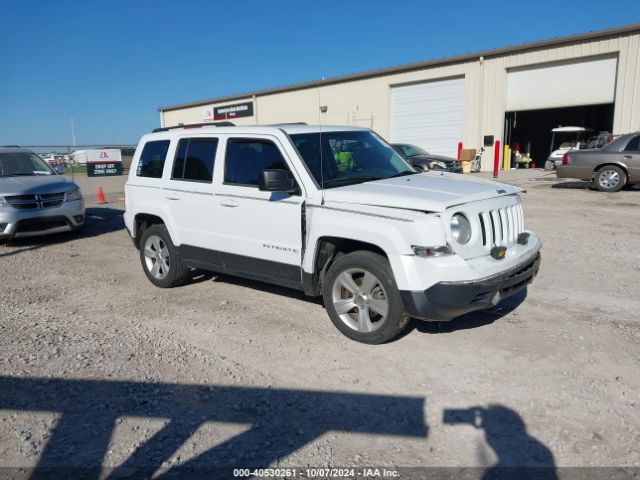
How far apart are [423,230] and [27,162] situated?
9.76m

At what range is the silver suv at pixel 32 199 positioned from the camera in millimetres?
9000

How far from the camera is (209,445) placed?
3107 millimetres

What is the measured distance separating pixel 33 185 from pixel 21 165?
1461 mm

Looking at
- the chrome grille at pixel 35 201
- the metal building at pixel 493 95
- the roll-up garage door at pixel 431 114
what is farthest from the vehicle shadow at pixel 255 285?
the roll-up garage door at pixel 431 114

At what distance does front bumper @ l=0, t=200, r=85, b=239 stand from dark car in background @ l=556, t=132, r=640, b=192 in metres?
12.6

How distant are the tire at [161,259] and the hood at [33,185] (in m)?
3.99

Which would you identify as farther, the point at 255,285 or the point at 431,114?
the point at 431,114

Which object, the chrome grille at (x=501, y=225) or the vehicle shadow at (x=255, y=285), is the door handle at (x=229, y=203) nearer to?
the vehicle shadow at (x=255, y=285)

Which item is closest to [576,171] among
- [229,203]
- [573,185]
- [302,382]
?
[573,185]

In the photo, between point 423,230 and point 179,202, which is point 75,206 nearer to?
point 179,202

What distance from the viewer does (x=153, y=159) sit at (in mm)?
6387

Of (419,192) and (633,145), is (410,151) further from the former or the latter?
(419,192)

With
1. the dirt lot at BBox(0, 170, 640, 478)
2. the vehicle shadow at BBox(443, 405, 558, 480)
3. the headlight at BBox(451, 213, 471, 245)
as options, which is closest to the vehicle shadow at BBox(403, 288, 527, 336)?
the dirt lot at BBox(0, 170, 640, 478)

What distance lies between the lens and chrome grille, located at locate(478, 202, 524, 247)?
419 centimetres
